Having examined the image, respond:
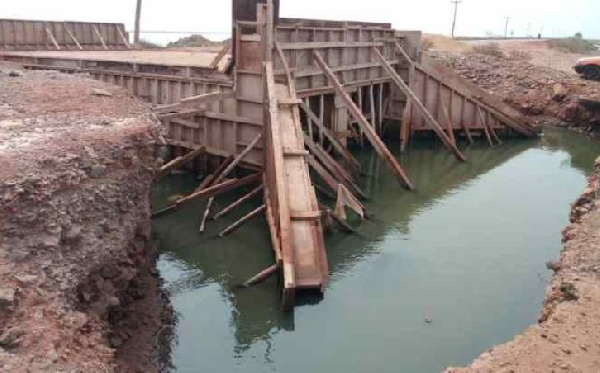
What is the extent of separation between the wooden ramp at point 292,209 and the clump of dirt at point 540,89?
18.4 meters

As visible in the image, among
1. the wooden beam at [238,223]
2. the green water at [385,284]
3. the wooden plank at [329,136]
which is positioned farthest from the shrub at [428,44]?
the wooden beam at [238,223]

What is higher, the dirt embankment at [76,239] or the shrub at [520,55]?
the shrub at [520,55]

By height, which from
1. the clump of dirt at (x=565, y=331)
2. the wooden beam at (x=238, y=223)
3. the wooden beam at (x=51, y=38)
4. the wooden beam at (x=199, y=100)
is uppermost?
the wooden beam at (x=51, y=38)

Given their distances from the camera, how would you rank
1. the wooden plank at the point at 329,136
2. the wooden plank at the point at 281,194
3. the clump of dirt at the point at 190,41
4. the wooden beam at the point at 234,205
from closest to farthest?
the wooden plank at the point at 281,194, the wooden beam at the point at 234,205, the wooden plank at the point at 329,136, the clump of dirt at the point at 190,41

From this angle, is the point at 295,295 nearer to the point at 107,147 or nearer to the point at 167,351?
the point at 167,351

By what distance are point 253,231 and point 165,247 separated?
77.3 inches

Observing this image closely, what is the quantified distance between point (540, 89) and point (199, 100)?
21.2m

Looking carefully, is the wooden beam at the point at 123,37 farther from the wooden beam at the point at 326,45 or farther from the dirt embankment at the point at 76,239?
the dirt embankment at the point at 76,239

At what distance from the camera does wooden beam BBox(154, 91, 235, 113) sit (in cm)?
1266

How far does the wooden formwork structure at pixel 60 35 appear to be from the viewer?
23047mm

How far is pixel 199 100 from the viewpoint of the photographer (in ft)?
43.0

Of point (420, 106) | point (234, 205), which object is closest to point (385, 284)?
point (234, 205)

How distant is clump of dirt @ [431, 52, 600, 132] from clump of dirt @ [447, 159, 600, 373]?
780 inches

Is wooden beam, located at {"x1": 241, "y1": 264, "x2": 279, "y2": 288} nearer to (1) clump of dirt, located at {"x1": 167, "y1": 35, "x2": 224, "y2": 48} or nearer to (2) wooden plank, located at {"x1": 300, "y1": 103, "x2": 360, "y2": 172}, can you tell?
(2) wooden plank, located at {"x1": 300, "y1": 103, "x2": 360, "y2": 172}
